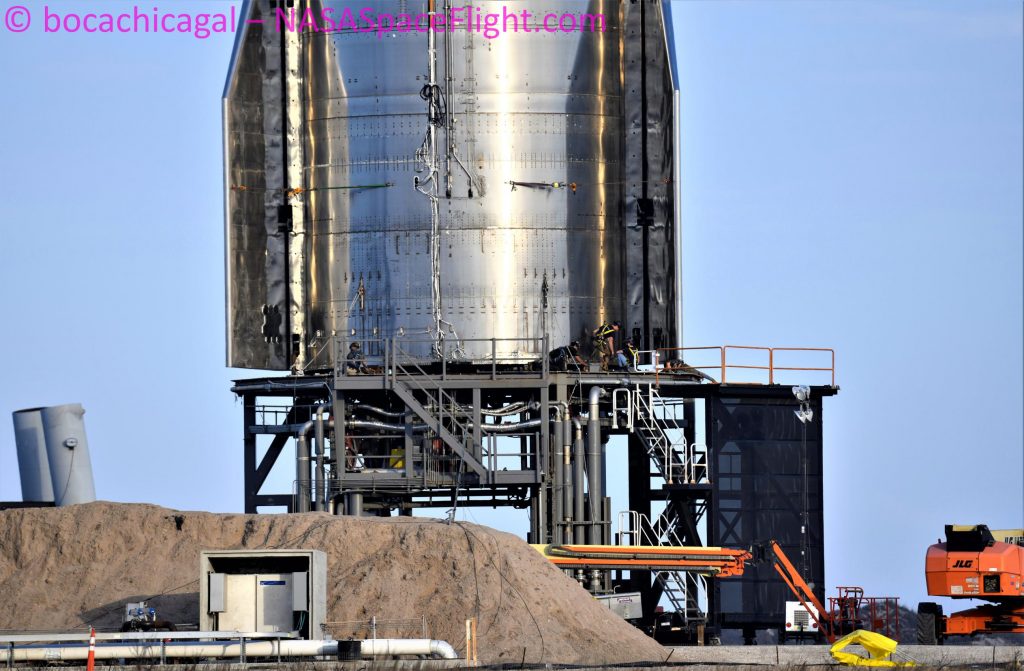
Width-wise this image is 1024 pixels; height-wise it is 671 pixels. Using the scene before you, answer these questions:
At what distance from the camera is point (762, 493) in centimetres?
4988

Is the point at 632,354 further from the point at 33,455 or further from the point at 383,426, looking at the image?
the point at 33,455

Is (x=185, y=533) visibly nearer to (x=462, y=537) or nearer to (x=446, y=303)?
(x=462, y=537)

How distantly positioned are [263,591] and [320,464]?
1204 cm

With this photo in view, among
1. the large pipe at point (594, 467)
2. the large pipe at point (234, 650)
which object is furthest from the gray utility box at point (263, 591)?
the large pipe at point (594, 467)

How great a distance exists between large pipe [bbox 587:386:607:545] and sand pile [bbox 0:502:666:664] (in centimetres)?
800

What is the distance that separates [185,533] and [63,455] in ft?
24.3

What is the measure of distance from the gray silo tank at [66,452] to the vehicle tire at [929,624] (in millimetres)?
17086

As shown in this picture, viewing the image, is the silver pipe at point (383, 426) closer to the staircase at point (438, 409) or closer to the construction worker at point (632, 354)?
the staircase at point (438, 409)

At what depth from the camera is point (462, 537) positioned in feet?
132

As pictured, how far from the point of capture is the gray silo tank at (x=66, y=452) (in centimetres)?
4878

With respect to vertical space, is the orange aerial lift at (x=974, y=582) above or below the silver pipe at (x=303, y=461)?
below

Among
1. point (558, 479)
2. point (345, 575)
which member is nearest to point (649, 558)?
point (558, 479)

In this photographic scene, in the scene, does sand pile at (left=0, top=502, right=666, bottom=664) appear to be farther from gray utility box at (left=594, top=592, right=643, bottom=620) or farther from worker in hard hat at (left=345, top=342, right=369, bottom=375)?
worker in hard hat at (left=345, top=342, right=369, bottom=375)

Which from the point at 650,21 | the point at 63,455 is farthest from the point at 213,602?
the point at 650,21
